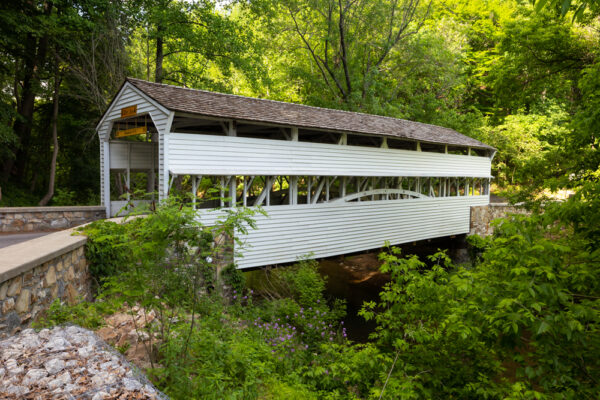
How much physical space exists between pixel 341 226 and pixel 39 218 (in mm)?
7659

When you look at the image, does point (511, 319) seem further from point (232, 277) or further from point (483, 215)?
point (483, 215)

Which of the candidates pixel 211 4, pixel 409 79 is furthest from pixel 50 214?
pixel 409 79

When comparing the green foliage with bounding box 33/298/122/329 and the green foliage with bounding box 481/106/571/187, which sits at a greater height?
the green foliage with bounding box 481/106/571/187

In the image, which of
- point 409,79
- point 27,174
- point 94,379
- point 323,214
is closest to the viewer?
point 94,379

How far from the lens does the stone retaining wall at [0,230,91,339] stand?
340 cm

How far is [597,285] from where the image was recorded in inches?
130

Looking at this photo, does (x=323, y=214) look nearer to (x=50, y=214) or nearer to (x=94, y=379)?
(x=50, y=214)

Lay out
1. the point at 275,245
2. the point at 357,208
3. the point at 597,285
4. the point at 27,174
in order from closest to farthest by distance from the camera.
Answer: the point at 597,285 < the point at 275,245 < the point at 357,208 < the point at 27,174

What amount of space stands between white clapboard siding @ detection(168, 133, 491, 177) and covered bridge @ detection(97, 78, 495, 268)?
0.02 m

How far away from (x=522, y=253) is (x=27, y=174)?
20328 mm

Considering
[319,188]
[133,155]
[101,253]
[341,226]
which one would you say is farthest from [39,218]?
[341,226]

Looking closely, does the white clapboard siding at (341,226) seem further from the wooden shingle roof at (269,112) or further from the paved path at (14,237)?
the paved path at (14,237)

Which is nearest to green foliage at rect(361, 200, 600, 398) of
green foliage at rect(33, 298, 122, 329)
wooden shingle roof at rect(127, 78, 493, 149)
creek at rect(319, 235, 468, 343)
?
green foliage at rect(33, 298, 122, 329)

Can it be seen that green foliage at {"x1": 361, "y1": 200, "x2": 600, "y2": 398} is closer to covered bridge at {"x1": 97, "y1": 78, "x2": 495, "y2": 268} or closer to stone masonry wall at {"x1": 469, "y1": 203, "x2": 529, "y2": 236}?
covered bridge at {"x1": 97, "y1": 78, "x2": 495, "y2": 268}
